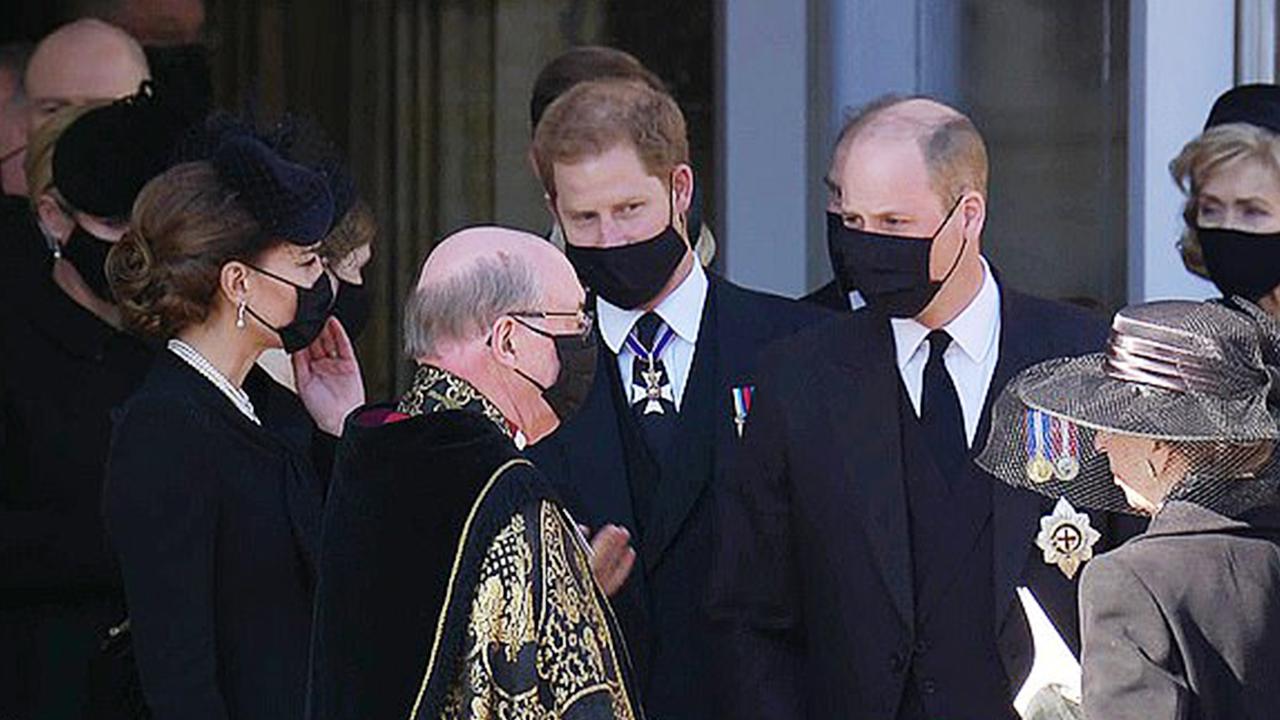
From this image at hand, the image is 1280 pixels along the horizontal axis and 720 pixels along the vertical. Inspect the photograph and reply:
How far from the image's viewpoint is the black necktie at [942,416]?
175 inches

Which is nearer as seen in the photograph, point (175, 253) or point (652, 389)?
point (175, 253)

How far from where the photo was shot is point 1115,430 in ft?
11.7

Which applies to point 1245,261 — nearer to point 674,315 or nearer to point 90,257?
point 674,315

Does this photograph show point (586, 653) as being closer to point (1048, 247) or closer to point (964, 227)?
point (964, 227)

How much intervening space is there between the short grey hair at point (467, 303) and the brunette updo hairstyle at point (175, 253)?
663 mm

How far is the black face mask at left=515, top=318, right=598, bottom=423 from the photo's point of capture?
3.96 m

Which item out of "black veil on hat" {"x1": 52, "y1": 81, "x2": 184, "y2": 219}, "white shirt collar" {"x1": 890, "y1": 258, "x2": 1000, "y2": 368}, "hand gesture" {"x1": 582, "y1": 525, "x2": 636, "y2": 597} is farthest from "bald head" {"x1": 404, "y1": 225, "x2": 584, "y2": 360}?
"black veil on hat" {"x1": 52, "y1": 81, "x2": 184, "y2": 219}

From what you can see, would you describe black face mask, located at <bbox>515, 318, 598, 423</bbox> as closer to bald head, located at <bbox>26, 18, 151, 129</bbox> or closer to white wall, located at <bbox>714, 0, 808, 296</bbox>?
bald head, located at <bbox>26, 18, 151, 129</bbox>

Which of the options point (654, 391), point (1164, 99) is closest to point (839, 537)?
point (654, 391)

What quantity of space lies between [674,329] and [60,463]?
1.11m

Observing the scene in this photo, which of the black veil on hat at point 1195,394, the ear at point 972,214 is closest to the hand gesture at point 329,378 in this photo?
the ear at point 972,214

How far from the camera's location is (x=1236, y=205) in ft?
16.8

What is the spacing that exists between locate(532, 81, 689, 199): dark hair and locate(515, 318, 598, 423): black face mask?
0.70 m

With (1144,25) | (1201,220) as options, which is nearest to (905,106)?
(1201,220)
